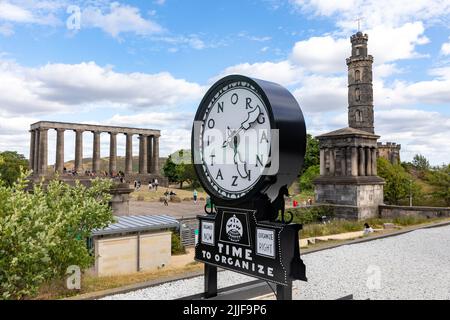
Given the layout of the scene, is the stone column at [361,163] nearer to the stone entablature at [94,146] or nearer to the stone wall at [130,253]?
the stone wall at [130,253]

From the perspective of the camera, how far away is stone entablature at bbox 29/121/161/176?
238 ft

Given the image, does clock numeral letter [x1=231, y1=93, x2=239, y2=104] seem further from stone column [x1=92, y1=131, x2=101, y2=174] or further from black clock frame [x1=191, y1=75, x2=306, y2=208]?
stone column [x1=92, y1=131, x2=101, y2=174]

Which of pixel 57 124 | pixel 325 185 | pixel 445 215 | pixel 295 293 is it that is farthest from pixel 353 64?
pixel 295 293

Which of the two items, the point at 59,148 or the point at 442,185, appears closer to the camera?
the point at 442,185

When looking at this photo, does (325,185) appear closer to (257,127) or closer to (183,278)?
(183,278)

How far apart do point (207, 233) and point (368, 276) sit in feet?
30.1

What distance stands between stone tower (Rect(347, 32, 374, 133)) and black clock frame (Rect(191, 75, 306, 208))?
83.3m

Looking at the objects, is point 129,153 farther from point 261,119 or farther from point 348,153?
point 261,119

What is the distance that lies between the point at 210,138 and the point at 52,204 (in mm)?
5475

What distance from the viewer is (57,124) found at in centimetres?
7362

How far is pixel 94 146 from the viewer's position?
7900 centimetres

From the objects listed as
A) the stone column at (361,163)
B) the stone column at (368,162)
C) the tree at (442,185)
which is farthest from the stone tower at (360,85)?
the stone column at (361,163)

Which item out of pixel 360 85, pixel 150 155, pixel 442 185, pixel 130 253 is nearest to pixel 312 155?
pixel 360 85

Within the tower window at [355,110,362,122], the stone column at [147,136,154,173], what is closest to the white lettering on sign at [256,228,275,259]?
the stone column at [147,136,154,173]
